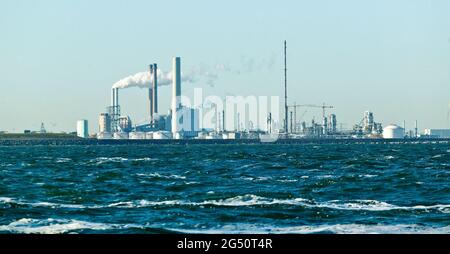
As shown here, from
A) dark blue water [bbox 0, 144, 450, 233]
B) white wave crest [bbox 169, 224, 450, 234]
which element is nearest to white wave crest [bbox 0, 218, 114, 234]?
dark blue water [bbox 0, 144, 450, 233]

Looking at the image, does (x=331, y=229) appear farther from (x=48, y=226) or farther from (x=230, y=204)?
(x=230, y=204)

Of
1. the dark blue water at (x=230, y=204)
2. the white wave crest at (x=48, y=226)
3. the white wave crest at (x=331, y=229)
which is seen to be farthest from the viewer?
the dark blue water at (x=230, y=204)

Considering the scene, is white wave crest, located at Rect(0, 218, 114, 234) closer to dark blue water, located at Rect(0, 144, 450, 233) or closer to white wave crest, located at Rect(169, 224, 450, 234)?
dark blue water, located at Rect(0, 144, 450, 233)

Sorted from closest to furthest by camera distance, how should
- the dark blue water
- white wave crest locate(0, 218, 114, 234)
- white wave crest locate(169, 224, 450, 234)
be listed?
white wave crest locate(169, 224, 450, 234)
white wave crest locate(0, 218, 114, 234)
the dark blue water

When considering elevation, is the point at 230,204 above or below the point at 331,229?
above

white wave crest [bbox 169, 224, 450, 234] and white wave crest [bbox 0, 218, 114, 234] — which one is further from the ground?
white wave crest [bbox 0, 218, 114, 234]

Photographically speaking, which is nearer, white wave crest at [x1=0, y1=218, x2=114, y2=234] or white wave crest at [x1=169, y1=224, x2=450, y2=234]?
white wave crest at [x1=169, y1=224, x2=450, y2=234]

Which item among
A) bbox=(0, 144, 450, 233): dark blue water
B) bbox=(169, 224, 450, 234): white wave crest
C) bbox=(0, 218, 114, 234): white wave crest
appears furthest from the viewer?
bbox=(0, 144, 450, 233): dark blue water

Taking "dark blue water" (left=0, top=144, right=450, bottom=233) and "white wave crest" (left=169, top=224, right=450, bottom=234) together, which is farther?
"dark blue water" (left=0, top=144, right=450, bottom=233)

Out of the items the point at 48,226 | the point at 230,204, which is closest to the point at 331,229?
the point at 48,226

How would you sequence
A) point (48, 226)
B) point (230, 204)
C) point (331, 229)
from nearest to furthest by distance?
1. point (331, 229)
2. point (48, 226)
3. point (230, 204)

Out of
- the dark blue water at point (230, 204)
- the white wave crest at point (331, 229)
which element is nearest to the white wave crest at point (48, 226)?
the dark blue water at point (230, 204)

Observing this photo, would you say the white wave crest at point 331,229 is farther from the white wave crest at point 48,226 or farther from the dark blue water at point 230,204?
the white wave crest at point 48,226
